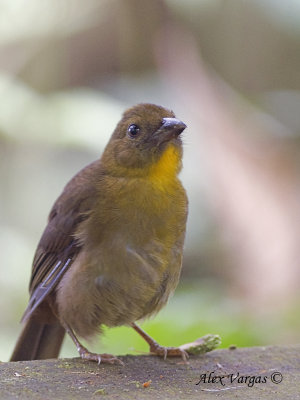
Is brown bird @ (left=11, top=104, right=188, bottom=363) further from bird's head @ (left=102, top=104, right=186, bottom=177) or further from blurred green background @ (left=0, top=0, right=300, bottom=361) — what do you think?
blurred green background @ (left=0, top=0, right=300, bottom=361)

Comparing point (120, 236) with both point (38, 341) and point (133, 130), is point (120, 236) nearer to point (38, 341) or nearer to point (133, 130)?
point (133, 130)

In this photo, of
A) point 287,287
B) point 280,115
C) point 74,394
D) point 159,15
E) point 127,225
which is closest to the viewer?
point 74,394

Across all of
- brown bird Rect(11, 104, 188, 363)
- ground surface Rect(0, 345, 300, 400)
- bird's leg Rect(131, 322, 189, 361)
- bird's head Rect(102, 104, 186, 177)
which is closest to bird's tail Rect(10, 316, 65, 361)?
brown bird Rect(11, 104, 188, 363)

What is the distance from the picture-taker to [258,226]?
678 cm

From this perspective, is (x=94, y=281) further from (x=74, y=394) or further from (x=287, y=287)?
(x=287, y=287)

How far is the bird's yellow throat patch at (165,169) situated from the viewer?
388 centimetres

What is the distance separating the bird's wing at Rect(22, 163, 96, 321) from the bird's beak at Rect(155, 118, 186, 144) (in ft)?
1.38

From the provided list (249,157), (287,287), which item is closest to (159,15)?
(249,157)

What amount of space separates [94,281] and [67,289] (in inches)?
8.4

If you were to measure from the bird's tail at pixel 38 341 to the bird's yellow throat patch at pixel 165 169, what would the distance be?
3.44 ft

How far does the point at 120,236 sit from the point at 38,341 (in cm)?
98

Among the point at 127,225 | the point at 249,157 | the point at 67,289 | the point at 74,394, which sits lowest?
the point at 74,394

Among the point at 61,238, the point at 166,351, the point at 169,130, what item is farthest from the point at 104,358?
the point at 169,130

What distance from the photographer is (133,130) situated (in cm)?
398
